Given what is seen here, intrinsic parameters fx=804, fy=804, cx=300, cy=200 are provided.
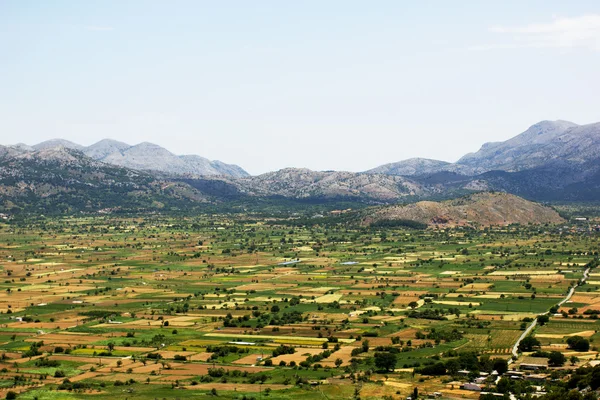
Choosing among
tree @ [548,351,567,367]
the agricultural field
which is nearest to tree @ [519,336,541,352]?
the agricultural field

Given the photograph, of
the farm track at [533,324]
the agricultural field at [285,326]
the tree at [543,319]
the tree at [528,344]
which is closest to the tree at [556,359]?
the agricultural field at [285,326]

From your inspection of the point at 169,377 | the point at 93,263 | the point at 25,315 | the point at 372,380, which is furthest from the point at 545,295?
the point at 93,263

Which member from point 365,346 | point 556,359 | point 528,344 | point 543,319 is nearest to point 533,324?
point 543,319

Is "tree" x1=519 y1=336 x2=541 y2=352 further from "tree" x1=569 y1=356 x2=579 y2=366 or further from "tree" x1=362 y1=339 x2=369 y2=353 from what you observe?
"tree" x1=362 y1=339 x2=369 y2=353

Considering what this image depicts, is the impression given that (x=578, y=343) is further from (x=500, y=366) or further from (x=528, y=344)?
(x=500, y=366)

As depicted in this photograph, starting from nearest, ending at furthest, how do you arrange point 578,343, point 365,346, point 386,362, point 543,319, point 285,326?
point 386,362 < point 578,343 < point 365,346 < point 543,319 < point 285,326

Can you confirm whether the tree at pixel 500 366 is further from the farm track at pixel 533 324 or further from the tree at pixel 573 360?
the tree at pixel 573 360
